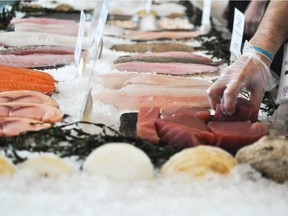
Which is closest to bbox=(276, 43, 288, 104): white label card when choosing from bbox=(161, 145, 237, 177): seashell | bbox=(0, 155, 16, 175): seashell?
bbox=(161, 145, 237, 177): seashell

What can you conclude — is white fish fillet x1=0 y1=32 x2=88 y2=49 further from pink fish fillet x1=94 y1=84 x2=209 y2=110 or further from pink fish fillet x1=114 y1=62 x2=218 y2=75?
pink fish fillet x1=94 y1=84 x2=209 y2=110

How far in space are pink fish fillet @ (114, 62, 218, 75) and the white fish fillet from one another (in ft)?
1.31

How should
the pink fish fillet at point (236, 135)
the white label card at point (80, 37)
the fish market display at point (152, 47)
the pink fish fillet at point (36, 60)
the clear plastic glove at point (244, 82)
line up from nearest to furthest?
the pink fish fillet at point (236, 135) < the clear plastic glove at point (244, 82) < the white label card at point (80, 37) < the pink fish fillet at point (36, 60) < the fish market display at point (152, 47)

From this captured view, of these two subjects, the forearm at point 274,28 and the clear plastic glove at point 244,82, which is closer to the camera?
the clear plastic glove at point 244,82

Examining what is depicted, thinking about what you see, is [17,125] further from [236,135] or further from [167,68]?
[167,68]

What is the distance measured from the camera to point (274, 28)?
178cm

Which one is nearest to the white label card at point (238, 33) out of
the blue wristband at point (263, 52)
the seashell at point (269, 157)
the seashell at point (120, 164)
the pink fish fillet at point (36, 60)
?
the blue wristband at point (263, 52)

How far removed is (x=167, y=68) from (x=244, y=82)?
0.73 m

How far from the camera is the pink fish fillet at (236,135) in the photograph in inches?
49.6

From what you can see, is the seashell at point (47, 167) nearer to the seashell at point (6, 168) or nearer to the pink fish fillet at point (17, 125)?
the seashell at point (6, 168)

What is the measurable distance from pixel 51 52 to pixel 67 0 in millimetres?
1500

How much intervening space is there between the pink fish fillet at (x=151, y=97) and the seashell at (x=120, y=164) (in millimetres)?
585

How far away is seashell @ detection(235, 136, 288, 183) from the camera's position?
1.10 m

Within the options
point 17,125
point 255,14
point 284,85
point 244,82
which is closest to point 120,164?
point 17,125
